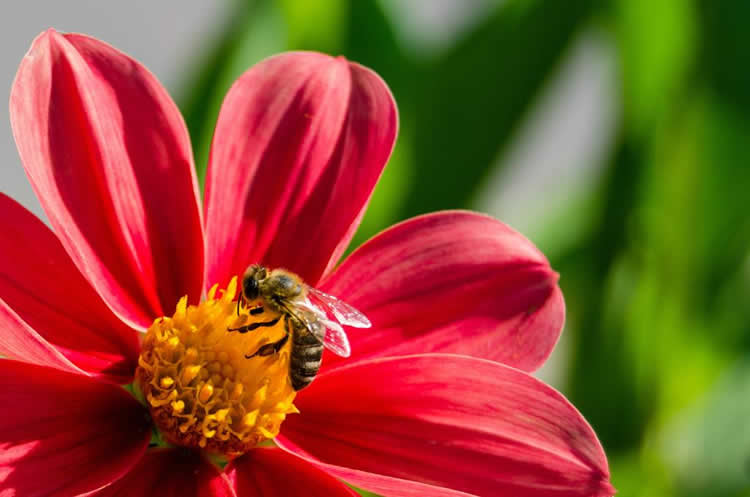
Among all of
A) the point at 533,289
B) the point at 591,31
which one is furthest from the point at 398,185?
the point at 533,289

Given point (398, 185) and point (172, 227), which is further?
point (398, 185)

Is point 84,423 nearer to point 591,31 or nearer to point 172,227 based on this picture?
point 172,227

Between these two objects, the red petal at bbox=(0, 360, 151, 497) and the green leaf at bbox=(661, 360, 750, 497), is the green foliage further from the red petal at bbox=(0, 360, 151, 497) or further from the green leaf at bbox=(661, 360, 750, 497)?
the red petal at bbox=(0, 360, 151, 497)

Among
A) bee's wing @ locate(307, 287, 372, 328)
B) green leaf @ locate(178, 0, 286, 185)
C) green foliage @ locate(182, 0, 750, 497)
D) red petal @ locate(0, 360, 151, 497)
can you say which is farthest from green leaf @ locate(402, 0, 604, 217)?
red petal @ locate(0, 360, 151, 497)

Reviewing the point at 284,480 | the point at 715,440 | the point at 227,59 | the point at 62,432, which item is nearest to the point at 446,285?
the point at 284,480

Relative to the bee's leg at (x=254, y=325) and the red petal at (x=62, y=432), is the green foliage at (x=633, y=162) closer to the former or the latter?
the bee's leg at (x=254, y=325)

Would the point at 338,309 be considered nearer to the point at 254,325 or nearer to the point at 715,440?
the point at 254,325
